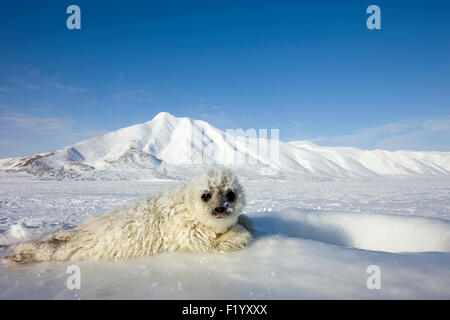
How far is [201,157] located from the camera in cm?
8800

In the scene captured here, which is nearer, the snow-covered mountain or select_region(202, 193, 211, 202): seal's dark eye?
select_region(202, 193, 211, 202): seal's dark eye

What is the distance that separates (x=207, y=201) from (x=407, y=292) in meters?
1.57

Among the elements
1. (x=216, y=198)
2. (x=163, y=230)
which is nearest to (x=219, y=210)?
(x=216, y=198)

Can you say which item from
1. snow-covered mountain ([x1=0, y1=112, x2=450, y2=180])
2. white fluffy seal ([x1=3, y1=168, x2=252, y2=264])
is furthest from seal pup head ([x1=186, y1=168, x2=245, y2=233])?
snow-covered mountain ([x1=0, y1=112, x2=450, y2=180])

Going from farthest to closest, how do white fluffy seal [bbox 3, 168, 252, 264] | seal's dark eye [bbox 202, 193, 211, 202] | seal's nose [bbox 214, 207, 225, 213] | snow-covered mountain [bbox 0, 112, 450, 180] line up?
snow-covered mountain [bbox 0, 112, 450, 180] → seal's dark eye [bbox 202, 193, 211, 202] → seal's nose [bbox 214, 207, 225, 213] → white fluffy seal [bbox 3, 168, 252, 264]

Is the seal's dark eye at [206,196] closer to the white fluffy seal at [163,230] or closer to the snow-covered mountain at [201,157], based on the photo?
the white fluffy seal at [163,230]

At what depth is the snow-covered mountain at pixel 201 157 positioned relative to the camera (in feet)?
247

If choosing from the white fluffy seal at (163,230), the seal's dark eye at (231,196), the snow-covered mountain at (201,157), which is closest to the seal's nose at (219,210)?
the white fluffy seal at (163,230)

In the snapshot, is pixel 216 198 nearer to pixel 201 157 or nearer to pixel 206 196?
pixel 206 196

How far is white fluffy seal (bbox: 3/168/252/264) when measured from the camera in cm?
217

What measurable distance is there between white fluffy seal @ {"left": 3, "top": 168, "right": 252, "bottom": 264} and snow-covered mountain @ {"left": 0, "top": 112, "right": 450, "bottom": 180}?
59.6 metres

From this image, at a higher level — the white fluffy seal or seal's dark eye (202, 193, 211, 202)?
seal's dark eye (202, 193, 211, 202)

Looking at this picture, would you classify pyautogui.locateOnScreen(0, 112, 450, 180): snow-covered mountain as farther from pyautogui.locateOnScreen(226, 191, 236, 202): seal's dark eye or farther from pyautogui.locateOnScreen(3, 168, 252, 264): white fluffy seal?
pyautogui.locateOnScreen(226, 191, 236, 202): seal's dark eye

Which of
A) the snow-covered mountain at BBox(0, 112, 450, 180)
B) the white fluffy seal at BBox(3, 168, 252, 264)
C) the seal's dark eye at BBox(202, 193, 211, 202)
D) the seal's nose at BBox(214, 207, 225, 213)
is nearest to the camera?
the white fluffy seal at BBox(3, 168, 252, 264)
